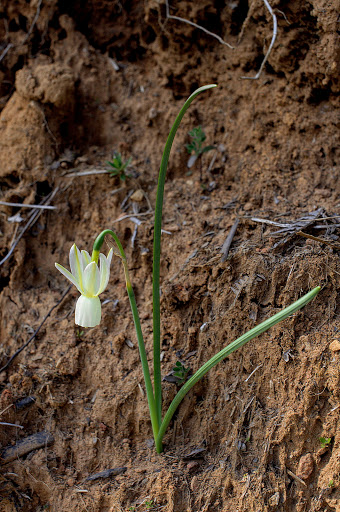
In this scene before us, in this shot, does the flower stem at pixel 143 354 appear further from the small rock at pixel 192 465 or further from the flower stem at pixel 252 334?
the small rock at pixel 192 465

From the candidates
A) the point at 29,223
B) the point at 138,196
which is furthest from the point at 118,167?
the point at 29,223

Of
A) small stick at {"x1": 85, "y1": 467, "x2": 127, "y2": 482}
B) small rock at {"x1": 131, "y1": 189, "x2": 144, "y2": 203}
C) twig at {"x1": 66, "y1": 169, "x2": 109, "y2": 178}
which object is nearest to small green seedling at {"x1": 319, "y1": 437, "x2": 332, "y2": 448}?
small stick at {"x1": 85, "y1": 467, "x2": 127, "y2": 482}

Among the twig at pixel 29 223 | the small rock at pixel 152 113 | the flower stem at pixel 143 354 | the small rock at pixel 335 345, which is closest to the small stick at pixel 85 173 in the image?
the twig at pixel 29 223

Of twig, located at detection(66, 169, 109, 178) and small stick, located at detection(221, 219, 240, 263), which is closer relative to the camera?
small stick, located at detection(221, 219, 240, 263)

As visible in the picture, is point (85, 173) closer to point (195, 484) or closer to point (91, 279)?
point (91, 279)

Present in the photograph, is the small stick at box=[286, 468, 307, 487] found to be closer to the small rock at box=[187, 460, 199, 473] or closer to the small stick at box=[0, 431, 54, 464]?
the small rock at box=[187, 460, 199, 473]

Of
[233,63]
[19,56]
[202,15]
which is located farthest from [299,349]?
[19,56]

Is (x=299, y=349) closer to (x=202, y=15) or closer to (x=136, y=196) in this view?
(x=136, y=196)
